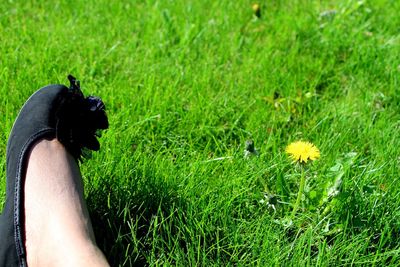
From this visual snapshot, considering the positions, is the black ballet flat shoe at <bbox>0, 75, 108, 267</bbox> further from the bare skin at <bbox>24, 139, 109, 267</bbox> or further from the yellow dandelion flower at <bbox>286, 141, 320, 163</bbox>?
the yellow dandelion flower at <bbox>286, 141, 320, 163</bbox>

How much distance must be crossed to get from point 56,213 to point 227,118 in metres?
0.84

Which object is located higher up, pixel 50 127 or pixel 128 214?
pixel 50 127

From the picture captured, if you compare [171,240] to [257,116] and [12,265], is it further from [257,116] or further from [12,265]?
[257,116]

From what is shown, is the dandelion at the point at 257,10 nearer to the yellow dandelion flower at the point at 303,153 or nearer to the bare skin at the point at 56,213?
the yellow dandelion flower at the point at 303,153

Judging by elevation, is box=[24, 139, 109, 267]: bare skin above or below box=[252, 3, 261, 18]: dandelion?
above

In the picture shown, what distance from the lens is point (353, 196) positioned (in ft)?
6.01

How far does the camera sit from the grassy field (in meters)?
1.76

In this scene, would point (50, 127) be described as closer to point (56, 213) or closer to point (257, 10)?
point (56, 213)

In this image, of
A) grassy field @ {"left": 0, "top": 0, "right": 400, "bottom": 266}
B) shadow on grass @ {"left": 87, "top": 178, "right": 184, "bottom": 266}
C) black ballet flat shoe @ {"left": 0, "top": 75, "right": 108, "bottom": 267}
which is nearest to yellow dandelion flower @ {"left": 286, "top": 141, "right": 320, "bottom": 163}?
grassy field @ {"left": 0, "top": 0, "right": 400, "bottom": 266}

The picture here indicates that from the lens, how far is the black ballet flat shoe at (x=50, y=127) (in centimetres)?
172

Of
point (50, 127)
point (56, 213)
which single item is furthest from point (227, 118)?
point (56, 213)

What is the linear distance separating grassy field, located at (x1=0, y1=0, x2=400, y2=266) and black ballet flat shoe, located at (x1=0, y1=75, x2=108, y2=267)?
11 cm

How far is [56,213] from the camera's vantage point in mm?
1629

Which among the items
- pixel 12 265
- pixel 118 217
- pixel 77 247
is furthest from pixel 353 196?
pixel 12 265
